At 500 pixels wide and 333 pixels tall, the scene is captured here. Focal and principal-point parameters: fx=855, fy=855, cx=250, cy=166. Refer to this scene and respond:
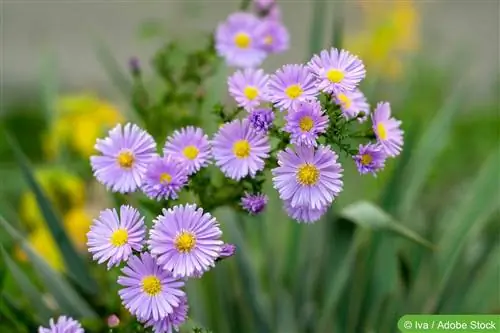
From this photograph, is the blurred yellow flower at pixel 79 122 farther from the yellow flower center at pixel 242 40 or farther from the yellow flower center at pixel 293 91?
the yellow flower center at pixel 293 91

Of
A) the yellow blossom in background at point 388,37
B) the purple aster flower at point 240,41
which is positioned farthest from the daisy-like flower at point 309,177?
the yellow blossom in background at point 388,37

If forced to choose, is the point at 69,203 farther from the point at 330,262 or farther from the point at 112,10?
the point at 112,10

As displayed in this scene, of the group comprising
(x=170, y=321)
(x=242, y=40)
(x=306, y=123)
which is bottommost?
(x=170, y=321)

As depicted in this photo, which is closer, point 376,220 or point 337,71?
point 337,71

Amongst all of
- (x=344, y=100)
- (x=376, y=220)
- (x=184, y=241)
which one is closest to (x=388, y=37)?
(x=376, y=220)

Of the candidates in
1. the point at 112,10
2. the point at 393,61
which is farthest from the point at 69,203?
the point at 112,10

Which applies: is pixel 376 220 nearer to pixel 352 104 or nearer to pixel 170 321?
pixel 352 104

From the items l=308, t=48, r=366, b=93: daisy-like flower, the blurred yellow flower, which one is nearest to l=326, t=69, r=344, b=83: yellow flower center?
l=308, t=48, r=366, b=93: daisy-like flower
